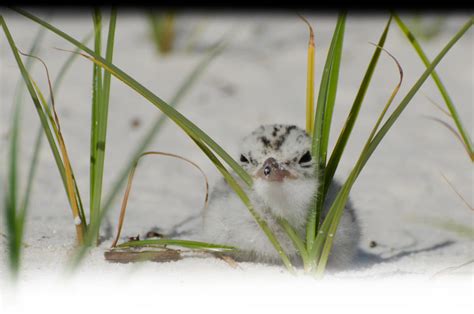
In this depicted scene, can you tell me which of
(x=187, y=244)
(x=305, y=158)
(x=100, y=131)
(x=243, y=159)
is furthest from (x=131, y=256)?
(x=305, y=158)

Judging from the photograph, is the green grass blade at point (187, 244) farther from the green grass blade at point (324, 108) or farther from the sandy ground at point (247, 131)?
the green grass blade at point (324, 108)

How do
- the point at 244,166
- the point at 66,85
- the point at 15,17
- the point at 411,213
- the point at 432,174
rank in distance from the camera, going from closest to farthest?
1. the point at 244,166
2. the point at 411,213
3. the point at 432,174
4. the point at 66,85
5. the point at 15,17

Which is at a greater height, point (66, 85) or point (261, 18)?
point (261, 18)

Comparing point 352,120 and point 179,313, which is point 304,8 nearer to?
point 352,120

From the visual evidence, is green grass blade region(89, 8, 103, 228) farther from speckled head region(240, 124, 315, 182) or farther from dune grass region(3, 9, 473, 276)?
speckled head region(240, 124, 315, 182)

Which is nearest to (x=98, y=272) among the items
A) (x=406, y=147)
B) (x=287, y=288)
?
(x=287, y=288)

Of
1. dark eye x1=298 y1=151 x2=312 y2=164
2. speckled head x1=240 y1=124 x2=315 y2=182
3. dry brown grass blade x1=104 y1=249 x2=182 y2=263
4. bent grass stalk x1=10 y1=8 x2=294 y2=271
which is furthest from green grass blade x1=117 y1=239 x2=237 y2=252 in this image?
dark eye x1=298 y1=151 x2=312 y2=164

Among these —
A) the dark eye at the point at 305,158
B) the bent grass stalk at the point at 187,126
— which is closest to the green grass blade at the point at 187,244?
the bent grass stalk at the point at 187,126
